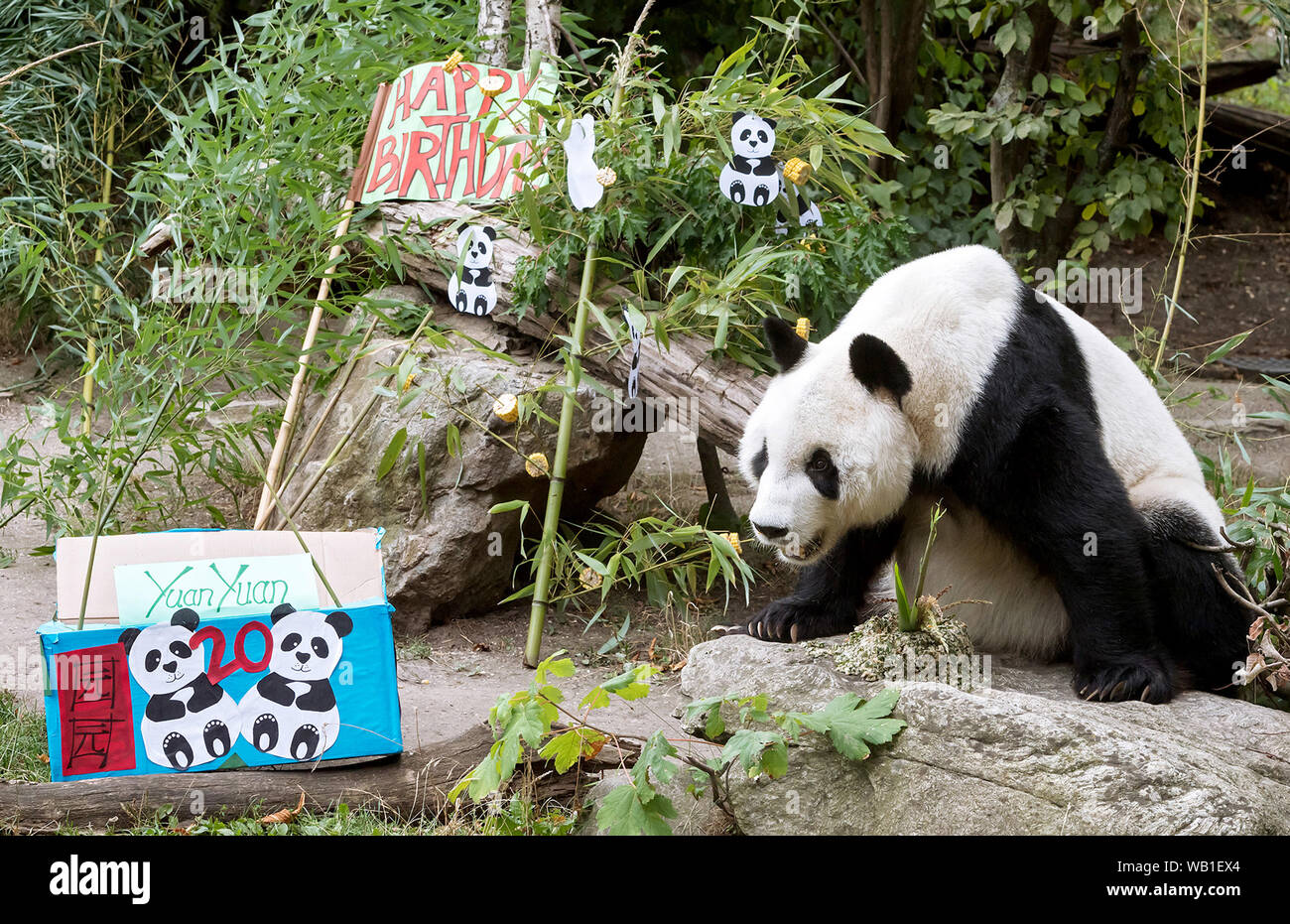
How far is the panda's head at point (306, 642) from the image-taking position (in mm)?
3178

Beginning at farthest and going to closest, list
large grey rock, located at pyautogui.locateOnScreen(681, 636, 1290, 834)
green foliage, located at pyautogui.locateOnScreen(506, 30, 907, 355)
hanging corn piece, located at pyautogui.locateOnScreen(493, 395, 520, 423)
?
green foliage, located at pyautogui.locateOnScreen(506, 30, 907, 355), hanging corn piece, located at pyautogui.locateOnScreen(493, 395, 520, 423), large grey rock, located at pyautogui.locateOnScreen(681, 636, 1290, 834)

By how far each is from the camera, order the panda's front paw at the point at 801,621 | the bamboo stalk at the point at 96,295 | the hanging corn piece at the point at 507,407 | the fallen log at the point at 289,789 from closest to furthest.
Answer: the fallen log at the point at 289,789 → the panda's front paw at the point at 801,621 → the hanging corn piece at the point at 507,407 → the bamboo stalk at the point at 96,295

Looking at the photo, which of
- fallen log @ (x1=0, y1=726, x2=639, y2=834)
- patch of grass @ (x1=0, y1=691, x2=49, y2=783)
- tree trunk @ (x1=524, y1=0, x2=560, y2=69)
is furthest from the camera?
tree trunk @ (x1=524, y1=0, x2=560, y2=69)

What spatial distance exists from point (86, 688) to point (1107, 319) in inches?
318

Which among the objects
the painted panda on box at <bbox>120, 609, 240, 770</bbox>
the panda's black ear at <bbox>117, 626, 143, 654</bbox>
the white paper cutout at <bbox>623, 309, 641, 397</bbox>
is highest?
the white paper cutout at <bbox>623, 309, 641, 397</bbox>

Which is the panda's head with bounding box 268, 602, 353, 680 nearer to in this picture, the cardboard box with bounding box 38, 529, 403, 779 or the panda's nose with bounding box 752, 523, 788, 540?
the cardboard box with bounding box 38, 529, 403, 779

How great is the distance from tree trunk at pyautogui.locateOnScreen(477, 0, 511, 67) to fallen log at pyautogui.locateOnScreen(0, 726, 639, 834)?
144 inches

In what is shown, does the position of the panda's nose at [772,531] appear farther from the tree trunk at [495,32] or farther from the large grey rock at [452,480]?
A: the tree trunk at [495,32]

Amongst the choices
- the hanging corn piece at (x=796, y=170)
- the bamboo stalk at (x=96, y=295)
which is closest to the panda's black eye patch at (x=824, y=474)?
the hanging corn piece at (x=796, y=170)

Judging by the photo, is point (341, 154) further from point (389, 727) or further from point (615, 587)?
point (389, 727)

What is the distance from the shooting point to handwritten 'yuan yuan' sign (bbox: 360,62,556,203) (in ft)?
16.9

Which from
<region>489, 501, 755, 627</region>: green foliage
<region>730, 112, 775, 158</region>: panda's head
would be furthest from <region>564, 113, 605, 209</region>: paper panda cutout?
<region>489, 501, 755, 627</region>: green foliage

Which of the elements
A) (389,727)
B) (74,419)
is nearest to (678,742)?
(389,727)

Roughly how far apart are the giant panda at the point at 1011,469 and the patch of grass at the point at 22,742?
2146 mm
